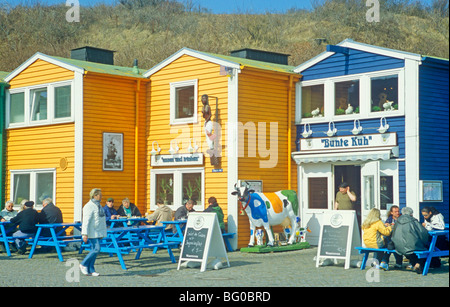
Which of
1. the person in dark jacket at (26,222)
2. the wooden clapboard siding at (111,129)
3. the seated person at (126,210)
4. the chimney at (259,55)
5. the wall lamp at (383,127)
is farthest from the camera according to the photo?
the chimney at (259,55)

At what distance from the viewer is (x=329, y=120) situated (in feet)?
61.7

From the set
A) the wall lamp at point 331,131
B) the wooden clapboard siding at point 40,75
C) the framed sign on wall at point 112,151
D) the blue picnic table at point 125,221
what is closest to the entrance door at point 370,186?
the wall lamp at point 331,131

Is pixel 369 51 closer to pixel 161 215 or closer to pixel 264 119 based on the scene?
pixel 264 119

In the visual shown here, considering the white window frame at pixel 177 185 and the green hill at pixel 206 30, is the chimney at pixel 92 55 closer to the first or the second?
the white window frame at pixel 177 185

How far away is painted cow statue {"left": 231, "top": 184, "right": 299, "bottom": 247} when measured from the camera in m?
17.0

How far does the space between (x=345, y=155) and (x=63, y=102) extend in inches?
330

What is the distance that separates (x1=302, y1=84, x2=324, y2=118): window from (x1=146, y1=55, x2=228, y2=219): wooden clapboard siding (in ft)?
8.10

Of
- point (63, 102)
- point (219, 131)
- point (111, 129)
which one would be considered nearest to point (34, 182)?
point (63, 102)

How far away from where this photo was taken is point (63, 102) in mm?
20641

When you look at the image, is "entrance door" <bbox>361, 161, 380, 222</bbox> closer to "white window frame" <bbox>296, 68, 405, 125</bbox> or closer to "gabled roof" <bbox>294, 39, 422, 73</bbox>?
"white window frame" <bbox>296, 68, 405, 125</bbox>

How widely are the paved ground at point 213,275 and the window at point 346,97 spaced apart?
186 inches

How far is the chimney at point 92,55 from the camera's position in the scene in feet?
76.6
